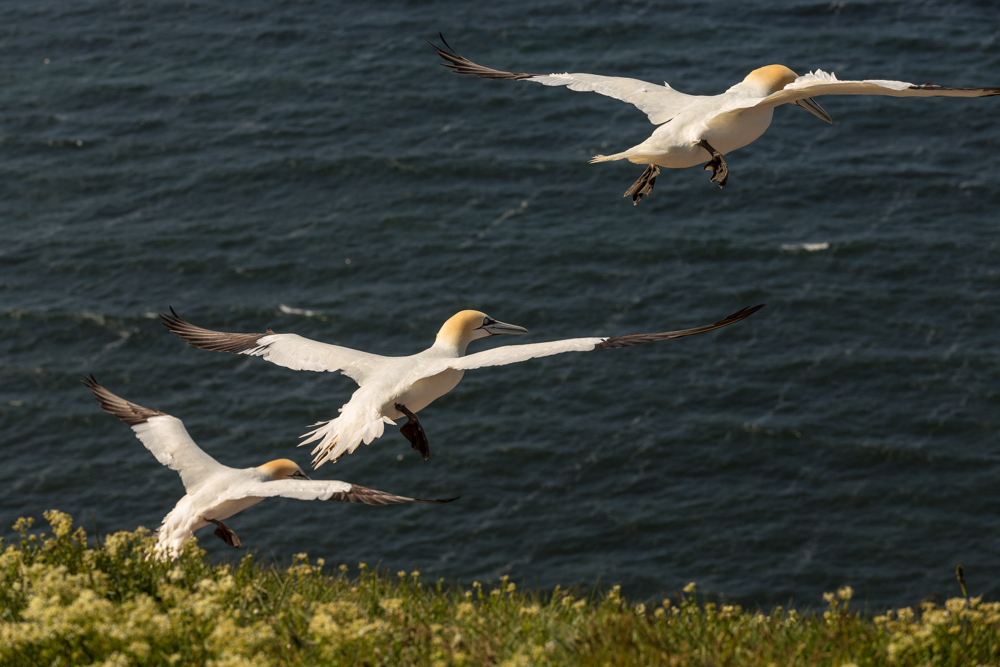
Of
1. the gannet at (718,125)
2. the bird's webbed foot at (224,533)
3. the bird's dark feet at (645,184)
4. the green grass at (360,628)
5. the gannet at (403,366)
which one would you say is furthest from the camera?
the bird's webbed foot at (224,533)

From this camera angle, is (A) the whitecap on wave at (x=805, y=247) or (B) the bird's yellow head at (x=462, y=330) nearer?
(B) the bird's yellow head at (x=462, y=330)

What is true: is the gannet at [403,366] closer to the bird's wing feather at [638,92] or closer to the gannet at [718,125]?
the gannet at [718,125]

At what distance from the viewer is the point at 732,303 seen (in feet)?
240

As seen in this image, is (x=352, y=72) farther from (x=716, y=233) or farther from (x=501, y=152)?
(x=716, y=233)

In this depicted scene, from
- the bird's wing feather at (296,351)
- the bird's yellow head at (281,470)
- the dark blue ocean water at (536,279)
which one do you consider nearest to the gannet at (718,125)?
the bird's wing feather at (296,351)

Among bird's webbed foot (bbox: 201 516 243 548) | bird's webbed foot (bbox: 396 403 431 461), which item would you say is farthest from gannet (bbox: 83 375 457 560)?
bird's webbed foot (bbox: 396 403 431 461)

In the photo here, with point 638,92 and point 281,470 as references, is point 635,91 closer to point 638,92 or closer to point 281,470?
point 638,92

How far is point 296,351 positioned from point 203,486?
2010 millimetres

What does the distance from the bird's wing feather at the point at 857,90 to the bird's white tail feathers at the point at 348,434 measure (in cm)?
489

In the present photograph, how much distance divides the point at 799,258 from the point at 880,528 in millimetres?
21282

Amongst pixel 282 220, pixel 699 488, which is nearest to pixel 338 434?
pixel 699 488

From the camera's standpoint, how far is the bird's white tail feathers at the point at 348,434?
11007 mm

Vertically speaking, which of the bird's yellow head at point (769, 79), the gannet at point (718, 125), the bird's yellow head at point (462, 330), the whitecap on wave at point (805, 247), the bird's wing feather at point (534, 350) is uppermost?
the bird's yellow head at point (769, 79)

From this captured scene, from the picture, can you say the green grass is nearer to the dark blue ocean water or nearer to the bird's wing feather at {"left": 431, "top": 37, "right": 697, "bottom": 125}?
the bird's wing feather at {"left": 431, "top": 37, "right": 697, "bottom": 125}
